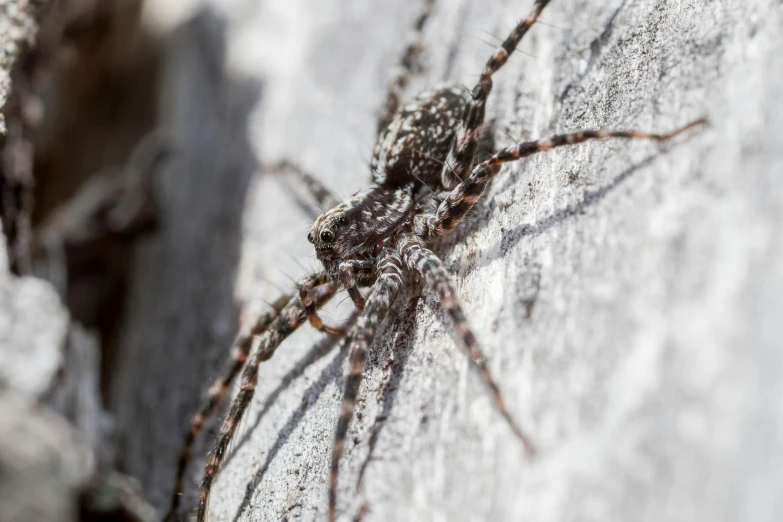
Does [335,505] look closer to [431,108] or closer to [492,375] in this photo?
[492,375]

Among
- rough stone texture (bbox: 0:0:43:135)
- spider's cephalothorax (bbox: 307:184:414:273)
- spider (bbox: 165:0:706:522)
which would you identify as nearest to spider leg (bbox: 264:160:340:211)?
spider (bbox: 165:0:706:522)

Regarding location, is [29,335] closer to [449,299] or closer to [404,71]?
[449,299]

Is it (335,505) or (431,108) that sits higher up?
(431,108)

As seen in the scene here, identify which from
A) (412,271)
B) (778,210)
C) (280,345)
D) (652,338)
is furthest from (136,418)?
(778,210)

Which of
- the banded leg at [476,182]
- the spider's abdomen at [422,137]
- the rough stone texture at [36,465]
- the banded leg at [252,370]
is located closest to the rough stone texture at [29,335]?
the rough stone texture at [36,465]

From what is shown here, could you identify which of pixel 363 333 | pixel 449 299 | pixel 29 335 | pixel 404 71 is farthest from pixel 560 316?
pixel 404 71

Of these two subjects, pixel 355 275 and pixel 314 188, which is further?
pixel 314 188

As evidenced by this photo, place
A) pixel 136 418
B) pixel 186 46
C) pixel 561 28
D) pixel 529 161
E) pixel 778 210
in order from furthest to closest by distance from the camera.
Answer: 1. pixel 186 46
2. pixel 136 418
3. pixel 561 28
4. pixel 529 161
5. pixel 778 210

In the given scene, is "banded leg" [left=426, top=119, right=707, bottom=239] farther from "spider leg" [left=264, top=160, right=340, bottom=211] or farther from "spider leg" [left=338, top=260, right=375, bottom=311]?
"spider leg" [left=264, top=160, right=340, bottom=211]
